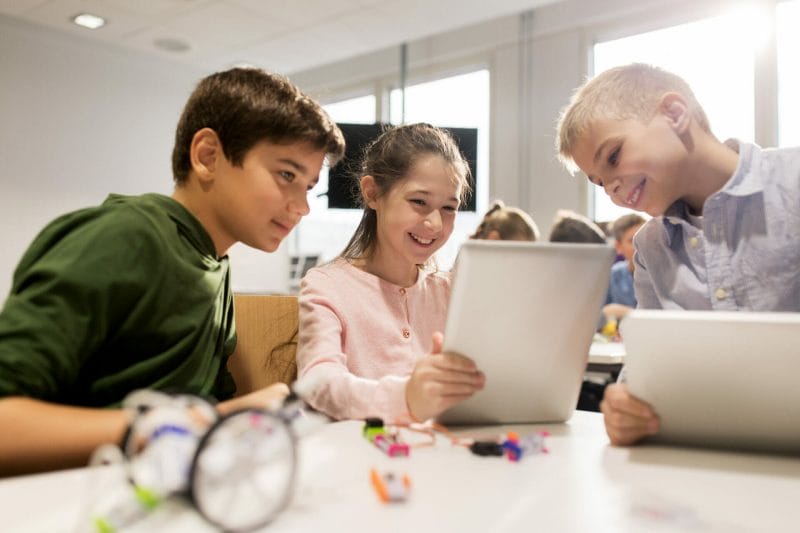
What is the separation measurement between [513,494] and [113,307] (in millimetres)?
459

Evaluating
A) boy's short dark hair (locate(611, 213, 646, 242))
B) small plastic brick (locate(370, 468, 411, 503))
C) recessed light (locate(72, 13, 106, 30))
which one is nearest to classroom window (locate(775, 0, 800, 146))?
boy's short dark hair (locate(611, 213, 646, 242))

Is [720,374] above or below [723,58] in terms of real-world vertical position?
below

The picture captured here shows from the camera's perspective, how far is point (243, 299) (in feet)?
3.86

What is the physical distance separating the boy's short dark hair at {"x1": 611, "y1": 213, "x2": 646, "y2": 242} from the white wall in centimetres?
361

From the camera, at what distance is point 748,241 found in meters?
0.95

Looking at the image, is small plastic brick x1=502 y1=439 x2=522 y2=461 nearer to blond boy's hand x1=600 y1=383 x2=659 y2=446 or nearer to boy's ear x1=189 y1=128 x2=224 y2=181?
blond boy's hand x1=600 y1=383 x2=659 y2=446

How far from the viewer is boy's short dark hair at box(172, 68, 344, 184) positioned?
886mm

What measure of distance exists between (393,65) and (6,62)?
279cm

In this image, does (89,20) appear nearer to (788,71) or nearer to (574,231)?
(574,231)

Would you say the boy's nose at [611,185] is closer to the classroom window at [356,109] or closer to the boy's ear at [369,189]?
the boy's ear at [369,189]

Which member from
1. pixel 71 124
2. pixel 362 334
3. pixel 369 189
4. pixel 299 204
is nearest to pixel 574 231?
pixel 369 189

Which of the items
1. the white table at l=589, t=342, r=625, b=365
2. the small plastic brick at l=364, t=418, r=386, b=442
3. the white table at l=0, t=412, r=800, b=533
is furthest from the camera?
the white table at l=589, t=342, r=625, b=365

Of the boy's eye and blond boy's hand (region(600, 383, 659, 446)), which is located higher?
the boy's eye

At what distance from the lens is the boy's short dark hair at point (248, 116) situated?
34.9 inches
